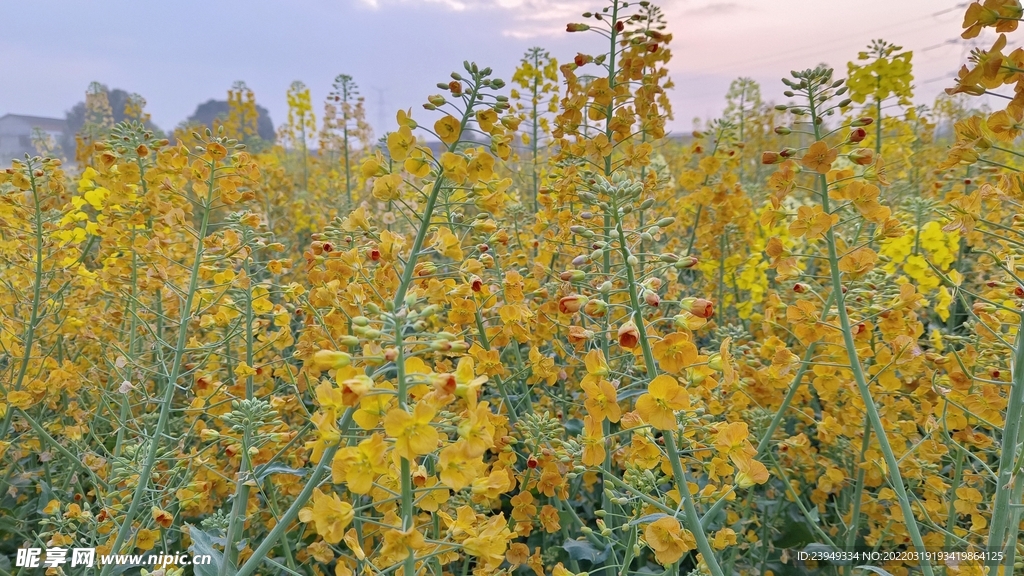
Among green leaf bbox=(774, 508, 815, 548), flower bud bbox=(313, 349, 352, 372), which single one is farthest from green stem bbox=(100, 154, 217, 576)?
green leaf bbox=(774, 508, 815, 548)

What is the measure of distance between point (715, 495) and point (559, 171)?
1706mm

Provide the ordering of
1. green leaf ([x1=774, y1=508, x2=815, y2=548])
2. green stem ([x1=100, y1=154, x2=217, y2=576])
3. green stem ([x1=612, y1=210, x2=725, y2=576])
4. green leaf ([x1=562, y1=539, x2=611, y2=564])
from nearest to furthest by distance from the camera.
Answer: green stem ([x1=612, y1=210, x2=725, y2=576]) → green stem ([x1=100, y1=154, x2=217, y2=576]) → green leaf ([x1=562, y1=539, x2=611, y2=564]) → green leaf ([x1=774, y1=508, x2=815, y2=548])

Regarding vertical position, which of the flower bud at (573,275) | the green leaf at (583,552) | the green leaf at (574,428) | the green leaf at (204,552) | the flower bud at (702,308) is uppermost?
the flower bud at (573,275)

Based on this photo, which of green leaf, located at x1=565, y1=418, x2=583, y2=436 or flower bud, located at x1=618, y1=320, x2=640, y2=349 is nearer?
flower bud, located at x1=618, y1=320, x2=640, y2=349

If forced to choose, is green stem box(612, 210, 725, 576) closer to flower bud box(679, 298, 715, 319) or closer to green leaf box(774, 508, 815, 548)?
flower bud box(679, 298, 715, 319)

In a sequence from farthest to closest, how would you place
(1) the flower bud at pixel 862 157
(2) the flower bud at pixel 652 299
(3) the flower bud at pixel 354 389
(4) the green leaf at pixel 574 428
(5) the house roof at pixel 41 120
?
(5) the house roof at pixel 41 120, (4) the green leaf at pixel 574 428, (1) the flower bud at pixel 862 157, (2) the flower bud at pixel 652 299, (3) the flower bud at pixel 354 389

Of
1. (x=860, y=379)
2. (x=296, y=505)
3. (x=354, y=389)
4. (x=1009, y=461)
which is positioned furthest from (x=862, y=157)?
(x=296, y=505)

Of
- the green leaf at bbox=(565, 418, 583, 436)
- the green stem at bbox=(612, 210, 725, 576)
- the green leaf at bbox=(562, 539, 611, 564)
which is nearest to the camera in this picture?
the green stem at bbox=(612, 210, 725, 576)

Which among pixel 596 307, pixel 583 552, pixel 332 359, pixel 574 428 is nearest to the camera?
pixel 332 359

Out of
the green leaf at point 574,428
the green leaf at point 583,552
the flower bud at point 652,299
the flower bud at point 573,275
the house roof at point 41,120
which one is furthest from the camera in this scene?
the house roof at point 41,120

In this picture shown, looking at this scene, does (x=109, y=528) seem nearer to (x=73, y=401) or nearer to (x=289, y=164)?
(x=73, y=401)

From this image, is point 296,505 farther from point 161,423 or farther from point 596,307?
point 596,307

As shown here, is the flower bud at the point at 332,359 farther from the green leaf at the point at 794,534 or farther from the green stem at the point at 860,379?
the green leaf at the point at 794,534

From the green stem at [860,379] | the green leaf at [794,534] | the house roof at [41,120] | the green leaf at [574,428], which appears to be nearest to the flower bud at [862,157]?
the green stem at [860,379]
